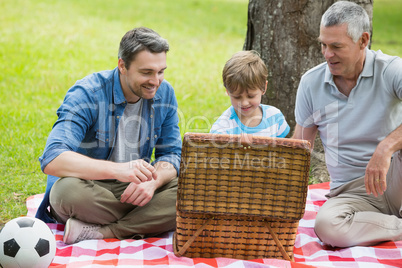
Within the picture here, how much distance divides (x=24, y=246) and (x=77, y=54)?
6.63 m

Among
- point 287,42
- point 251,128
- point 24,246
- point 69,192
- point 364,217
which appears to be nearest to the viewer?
point 24,246

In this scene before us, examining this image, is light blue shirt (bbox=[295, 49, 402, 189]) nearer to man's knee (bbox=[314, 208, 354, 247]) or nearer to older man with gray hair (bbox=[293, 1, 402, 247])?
older man with gray hair (bbox=[293, 1, 402, 247])

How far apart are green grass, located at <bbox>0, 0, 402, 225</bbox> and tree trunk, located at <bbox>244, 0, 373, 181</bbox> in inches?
49.9

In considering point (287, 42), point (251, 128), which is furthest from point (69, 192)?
point (287, 42)

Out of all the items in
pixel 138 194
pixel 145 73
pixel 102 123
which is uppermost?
pixel 145 73

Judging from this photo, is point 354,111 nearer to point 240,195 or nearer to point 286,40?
point 240,195

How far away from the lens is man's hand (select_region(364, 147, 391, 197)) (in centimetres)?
312

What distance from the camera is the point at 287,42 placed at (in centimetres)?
475

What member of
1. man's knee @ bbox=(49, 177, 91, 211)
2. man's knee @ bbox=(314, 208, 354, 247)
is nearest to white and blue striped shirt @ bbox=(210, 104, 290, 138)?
man's knee @ bbox=(314, 208, 354, 247)

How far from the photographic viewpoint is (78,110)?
3369mm

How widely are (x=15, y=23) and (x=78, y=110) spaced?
796 cm

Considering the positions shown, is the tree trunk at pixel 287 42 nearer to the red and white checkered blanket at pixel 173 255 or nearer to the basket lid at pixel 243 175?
the red and white checkered blanket at pixel 173 255

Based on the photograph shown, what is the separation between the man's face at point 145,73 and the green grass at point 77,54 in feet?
4.53

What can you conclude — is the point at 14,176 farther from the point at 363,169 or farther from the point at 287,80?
the point at 363,169
